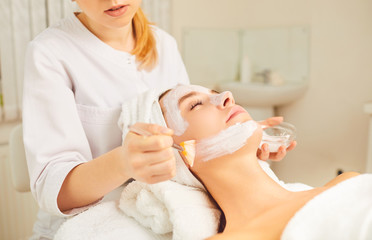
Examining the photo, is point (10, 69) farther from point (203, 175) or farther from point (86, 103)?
point (203, 175)

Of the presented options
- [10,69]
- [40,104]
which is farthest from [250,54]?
[40,104]

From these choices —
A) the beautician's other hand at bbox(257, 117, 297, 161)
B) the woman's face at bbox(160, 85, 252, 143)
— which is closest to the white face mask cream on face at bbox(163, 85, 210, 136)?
the woman's face at bbox(160, 85, 252, 143)

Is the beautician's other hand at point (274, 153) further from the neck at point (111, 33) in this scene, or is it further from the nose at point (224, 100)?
the neck at point (111, 33)

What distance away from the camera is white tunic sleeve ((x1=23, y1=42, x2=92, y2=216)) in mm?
880

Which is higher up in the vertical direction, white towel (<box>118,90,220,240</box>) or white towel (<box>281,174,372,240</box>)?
white towel (<box>281,174,372,240</box>)

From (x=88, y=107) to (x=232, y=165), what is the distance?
1.50 ft

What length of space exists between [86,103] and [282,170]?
2.03 m

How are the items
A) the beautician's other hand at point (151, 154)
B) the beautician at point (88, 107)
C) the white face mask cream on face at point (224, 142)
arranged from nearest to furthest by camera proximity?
the beautician's other hand at point (151, 154)
the beautician at point (88, 107)
the white face mask cream on face at point (224, 142)

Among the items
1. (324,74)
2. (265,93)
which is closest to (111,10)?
(265,93)

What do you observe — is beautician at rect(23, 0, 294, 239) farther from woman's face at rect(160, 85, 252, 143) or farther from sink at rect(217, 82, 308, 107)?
sink at rect(217, 82, 308, 107)

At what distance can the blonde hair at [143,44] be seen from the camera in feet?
3.75

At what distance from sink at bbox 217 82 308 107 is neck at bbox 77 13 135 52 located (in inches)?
54.8

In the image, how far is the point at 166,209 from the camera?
792 mm

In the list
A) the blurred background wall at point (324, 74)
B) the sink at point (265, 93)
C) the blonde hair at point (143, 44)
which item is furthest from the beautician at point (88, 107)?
the blurred background wall at point (324, 74)
